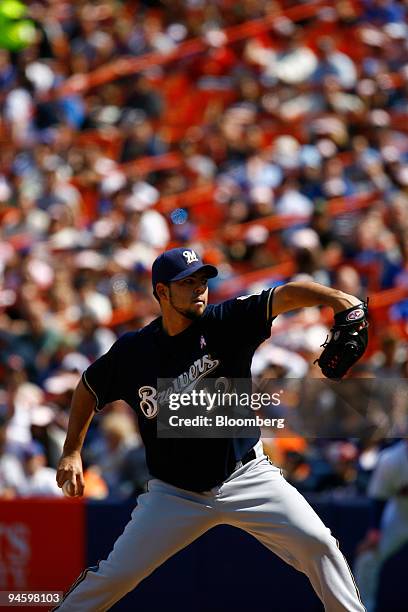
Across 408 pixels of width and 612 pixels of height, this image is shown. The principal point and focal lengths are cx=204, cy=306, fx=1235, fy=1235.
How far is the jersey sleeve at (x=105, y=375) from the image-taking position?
18.4ft

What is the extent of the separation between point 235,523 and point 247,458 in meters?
0.29

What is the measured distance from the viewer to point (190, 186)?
44.1 ft

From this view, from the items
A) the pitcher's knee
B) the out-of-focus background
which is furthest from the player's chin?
the out-of-focus background

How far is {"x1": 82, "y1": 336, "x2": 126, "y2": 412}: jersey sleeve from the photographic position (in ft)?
18.4

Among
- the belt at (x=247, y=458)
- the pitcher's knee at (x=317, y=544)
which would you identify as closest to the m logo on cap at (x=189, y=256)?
the belt at (x=247, y=458)

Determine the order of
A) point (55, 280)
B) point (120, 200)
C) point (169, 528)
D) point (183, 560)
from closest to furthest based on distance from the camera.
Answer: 1. point (169, 528)
2. point (183, 560)
3. point (55, 280)
4. point (120, 200)

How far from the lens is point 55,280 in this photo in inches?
438

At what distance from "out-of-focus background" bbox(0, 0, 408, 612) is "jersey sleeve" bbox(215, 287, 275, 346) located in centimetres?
238

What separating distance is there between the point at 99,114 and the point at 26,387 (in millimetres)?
5229

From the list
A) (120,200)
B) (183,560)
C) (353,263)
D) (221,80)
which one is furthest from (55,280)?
(221,80)

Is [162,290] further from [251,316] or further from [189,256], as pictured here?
[251,316]

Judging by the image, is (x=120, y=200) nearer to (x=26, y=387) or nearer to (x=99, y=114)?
(x=99, y=114)

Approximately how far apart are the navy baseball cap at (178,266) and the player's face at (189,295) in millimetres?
34

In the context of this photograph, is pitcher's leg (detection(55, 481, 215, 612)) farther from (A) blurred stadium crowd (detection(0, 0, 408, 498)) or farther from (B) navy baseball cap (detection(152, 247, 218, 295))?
(A) blurred stadium crowd (detection(0, 0, 408, 498))
